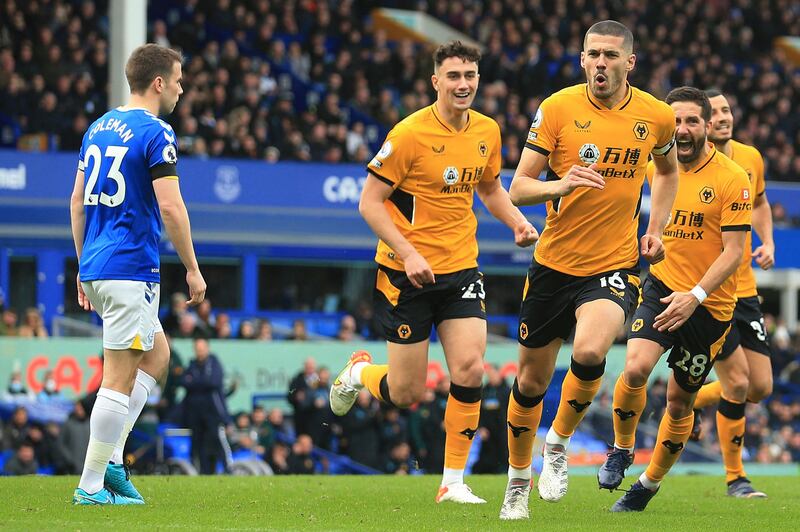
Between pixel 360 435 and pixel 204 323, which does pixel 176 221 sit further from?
pixel 204 323

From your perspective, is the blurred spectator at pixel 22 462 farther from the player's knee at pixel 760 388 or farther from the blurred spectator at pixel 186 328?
the player's knee at pixel 760 388

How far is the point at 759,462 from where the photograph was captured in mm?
20688

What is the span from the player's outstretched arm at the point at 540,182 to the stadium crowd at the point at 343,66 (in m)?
14.8

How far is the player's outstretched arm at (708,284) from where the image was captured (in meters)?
7.98

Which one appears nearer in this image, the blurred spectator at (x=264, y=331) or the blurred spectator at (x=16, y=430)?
the blurred spectator at (x=16, y=430)

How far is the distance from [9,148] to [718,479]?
13.6 meters

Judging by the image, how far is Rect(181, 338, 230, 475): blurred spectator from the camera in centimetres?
1678

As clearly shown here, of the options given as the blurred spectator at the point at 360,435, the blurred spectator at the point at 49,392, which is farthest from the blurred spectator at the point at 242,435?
the blurred spectator at the point at 49,392

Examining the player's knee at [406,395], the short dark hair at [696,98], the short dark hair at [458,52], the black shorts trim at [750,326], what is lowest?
the player's knee at [406,395]

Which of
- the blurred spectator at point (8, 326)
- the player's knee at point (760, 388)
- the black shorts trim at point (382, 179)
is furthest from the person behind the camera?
the blurred spectator at point (8, 326)

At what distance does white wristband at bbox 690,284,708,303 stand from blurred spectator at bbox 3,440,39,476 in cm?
975

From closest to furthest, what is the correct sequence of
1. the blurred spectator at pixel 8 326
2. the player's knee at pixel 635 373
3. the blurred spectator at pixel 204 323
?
the player's knee at pixel 635 373 → the blurred spectator at pixel 8 326 → the blurred spectator at pixel 204 323

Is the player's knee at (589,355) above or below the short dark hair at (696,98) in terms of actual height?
below

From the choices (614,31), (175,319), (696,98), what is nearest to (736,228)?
(696,98)
